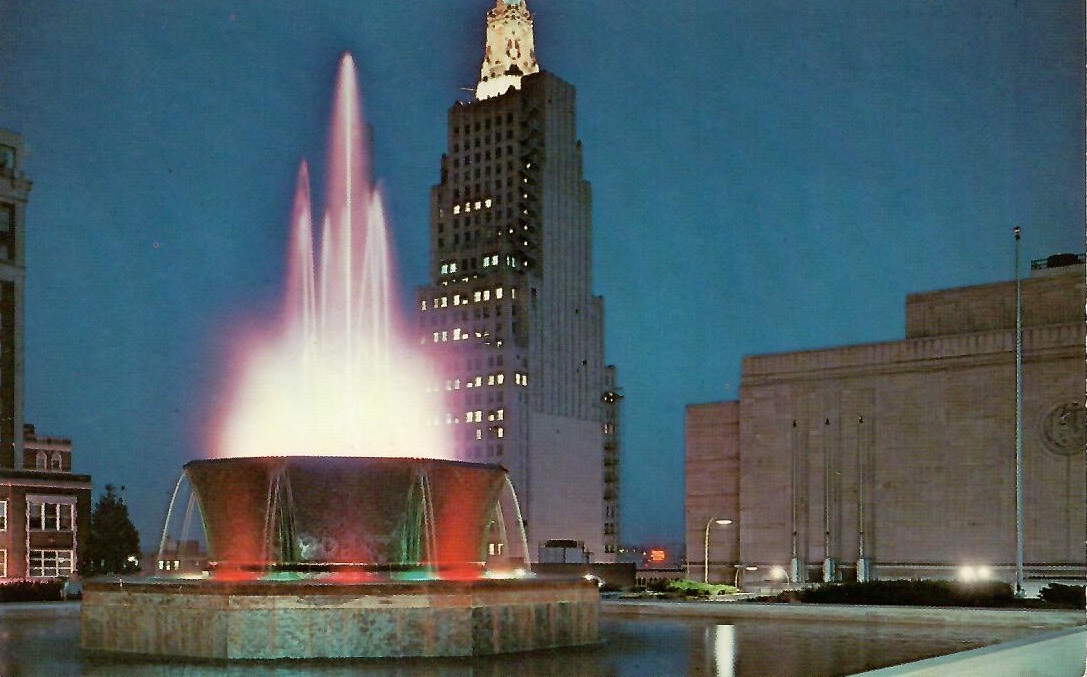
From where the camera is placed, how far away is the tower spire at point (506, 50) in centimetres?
12781

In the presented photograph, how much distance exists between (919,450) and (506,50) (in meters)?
82.3

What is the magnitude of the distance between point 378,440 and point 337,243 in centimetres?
940

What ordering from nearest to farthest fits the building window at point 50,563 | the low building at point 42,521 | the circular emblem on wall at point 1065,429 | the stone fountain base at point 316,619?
the stone fountain base at point 316,619, the circular emblem on wall at point 1065,429, the low building at point 42,521, the building window at point 50,563

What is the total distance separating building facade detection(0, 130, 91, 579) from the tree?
597 centimetres

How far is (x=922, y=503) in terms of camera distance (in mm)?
57062

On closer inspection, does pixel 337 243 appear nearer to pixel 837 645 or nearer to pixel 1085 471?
pixel 837 645

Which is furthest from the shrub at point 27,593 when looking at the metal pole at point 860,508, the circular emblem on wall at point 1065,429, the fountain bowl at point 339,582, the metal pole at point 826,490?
the circular emblem on wall at point 1065,429

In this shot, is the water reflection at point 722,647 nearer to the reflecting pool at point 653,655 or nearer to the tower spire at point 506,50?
the reflecting pool at point 653,655

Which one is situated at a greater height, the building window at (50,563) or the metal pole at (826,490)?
the metal pole at (826,490)

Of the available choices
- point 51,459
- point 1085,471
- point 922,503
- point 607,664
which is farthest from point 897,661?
point 51,459

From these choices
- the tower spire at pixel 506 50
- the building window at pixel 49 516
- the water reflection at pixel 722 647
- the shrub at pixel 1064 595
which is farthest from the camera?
the tower spire at pixel 506 50

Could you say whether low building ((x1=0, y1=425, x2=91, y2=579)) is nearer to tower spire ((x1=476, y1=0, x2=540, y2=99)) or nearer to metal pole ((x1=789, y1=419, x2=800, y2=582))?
metal pole ((x1=789, y1=419, x2=800, y2=582))

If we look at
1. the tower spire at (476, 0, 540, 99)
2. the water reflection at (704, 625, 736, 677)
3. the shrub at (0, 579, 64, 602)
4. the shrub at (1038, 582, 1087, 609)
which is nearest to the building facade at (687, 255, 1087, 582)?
the shrub at (1038, 582, 1087, 609)

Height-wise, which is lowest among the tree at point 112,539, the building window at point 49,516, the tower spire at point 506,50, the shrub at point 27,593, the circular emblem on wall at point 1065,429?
the tree at point 112,539
